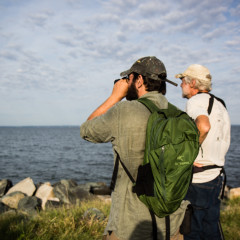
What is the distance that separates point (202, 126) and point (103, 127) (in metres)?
1.19

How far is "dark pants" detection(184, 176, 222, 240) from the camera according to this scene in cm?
298

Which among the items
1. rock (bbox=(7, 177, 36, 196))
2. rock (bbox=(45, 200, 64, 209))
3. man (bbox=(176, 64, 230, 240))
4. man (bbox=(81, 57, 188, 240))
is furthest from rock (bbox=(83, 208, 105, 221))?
rock (bbox=(7, 177, 36, 196))

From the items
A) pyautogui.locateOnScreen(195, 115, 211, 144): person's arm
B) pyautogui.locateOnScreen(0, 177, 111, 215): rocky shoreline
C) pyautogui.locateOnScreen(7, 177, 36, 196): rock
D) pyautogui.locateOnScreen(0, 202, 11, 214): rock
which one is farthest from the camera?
pyautogui.locateOnScreen(7, 177, 36, 196): rock

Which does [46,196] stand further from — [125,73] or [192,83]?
[125,73]

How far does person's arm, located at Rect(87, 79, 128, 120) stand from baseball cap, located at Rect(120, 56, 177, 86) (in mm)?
99

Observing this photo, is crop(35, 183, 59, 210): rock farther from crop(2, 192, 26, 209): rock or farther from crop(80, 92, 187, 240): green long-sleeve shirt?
crop(80, 92, 187, 240): green long-sleeve shirt

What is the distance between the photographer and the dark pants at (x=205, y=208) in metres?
2.98

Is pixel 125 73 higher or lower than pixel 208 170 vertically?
higher

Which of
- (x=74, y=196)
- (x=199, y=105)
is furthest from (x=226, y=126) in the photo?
(x=74, y=196)

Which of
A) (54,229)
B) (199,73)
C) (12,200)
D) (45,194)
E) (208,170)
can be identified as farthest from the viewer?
(45,194)

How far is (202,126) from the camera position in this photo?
8.53ft

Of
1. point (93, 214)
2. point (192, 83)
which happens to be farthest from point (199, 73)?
point (93, 214)

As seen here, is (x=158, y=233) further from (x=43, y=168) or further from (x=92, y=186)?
(x=43, y=168)

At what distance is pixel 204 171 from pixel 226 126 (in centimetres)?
62
